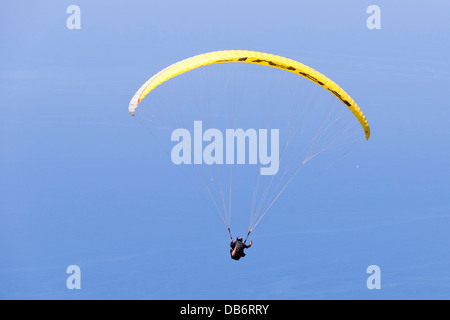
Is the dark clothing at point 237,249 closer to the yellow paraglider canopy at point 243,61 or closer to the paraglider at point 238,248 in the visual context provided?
the paraglider at point 238,248

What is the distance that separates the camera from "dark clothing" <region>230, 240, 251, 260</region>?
56.2 feet

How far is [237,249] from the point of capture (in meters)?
17.1

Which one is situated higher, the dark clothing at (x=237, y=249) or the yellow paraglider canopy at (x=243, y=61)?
the yellow paraglider canopy at (x=243, y=61)

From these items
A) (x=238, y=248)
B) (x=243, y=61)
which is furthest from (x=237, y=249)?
(x=243, y=61)

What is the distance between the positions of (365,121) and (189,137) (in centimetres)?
405

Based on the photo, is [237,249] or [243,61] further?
[237,249]

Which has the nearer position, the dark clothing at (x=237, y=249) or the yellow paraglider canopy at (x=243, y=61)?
the yellow paraglider canopy at (x=243, y=61)

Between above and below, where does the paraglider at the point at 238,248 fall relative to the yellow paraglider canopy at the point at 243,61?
below

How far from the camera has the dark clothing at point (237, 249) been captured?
17.1m

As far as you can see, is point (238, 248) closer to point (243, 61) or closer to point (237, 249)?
point (237, 249)

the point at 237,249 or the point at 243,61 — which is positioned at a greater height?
→ the point at 243,61

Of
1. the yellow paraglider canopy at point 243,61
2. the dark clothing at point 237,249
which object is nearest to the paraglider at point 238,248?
the dark clothing at point 237,249

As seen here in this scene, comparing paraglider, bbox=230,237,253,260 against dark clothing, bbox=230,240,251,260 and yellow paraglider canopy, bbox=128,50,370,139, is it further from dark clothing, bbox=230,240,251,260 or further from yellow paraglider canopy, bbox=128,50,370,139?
yellow paraglider canopy, bbox=128,50,370,139
